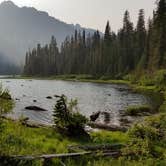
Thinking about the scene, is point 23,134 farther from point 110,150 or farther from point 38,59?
point 38,59

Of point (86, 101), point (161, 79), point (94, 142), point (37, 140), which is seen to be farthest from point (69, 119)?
point (161, 79)

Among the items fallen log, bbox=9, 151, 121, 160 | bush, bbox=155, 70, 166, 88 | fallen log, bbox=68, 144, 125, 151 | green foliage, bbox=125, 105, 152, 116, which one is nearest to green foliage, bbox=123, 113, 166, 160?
fallen log, bbox=9, 151, 121, 160

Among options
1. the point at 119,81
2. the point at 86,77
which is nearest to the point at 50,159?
the point at 119,81

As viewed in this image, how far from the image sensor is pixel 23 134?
17.8m

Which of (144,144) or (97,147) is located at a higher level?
(144,144)

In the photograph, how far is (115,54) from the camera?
125 meters

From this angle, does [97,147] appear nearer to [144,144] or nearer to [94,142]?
[144,144]

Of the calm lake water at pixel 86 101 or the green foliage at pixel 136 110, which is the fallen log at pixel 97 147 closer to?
the calm lake water at pixel 86 101

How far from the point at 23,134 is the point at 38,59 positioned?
173 m

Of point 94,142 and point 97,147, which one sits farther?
point 94,142

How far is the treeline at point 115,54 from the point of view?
88.5 metres

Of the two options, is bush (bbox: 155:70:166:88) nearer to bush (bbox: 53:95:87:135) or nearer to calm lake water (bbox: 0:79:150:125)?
calm lake water (bbox: 0:79:150:125)

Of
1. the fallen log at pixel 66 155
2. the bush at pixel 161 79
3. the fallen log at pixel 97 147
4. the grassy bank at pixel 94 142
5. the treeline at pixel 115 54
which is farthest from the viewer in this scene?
the treeline at pixel 115 54

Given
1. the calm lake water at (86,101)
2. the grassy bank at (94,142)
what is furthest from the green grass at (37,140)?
the calm lake water at (86,101)
